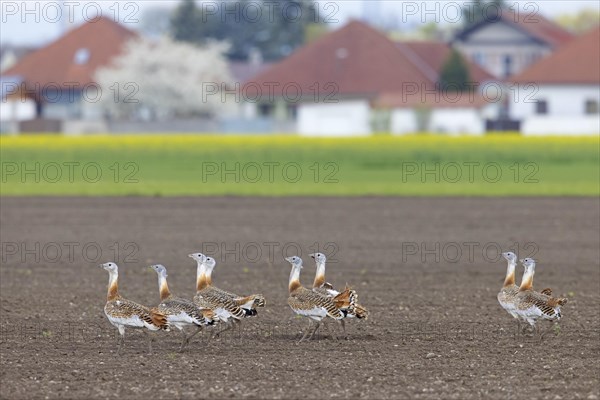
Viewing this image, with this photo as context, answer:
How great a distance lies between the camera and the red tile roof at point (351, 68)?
81438mm

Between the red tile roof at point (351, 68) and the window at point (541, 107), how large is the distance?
989cm

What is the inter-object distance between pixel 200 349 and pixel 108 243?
43.2 feet

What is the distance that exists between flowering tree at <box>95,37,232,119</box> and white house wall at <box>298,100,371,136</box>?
1807 cm

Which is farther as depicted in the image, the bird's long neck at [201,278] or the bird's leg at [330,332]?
the bird's leg at [330,332]

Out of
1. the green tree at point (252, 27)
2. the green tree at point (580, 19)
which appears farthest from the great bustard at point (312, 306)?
the green tree at point (580, 19)

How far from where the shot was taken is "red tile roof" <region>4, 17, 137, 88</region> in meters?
95.6

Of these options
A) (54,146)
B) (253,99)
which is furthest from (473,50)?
(54,146)

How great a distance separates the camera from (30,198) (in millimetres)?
41188

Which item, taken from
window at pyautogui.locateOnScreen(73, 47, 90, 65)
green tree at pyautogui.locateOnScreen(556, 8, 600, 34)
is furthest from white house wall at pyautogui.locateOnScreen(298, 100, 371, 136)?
green tree at pyautogui.locateOnScreen(556, 8, 600, 34)

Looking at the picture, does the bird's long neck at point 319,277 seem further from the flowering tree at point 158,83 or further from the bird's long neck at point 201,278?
the flowering tree at point 158,83

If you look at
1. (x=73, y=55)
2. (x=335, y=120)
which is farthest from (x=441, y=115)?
(x=73, y=55)

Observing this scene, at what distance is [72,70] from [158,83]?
884cm

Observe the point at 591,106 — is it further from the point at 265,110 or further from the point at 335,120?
the point at 265,110

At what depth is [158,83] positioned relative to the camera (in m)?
90.8
